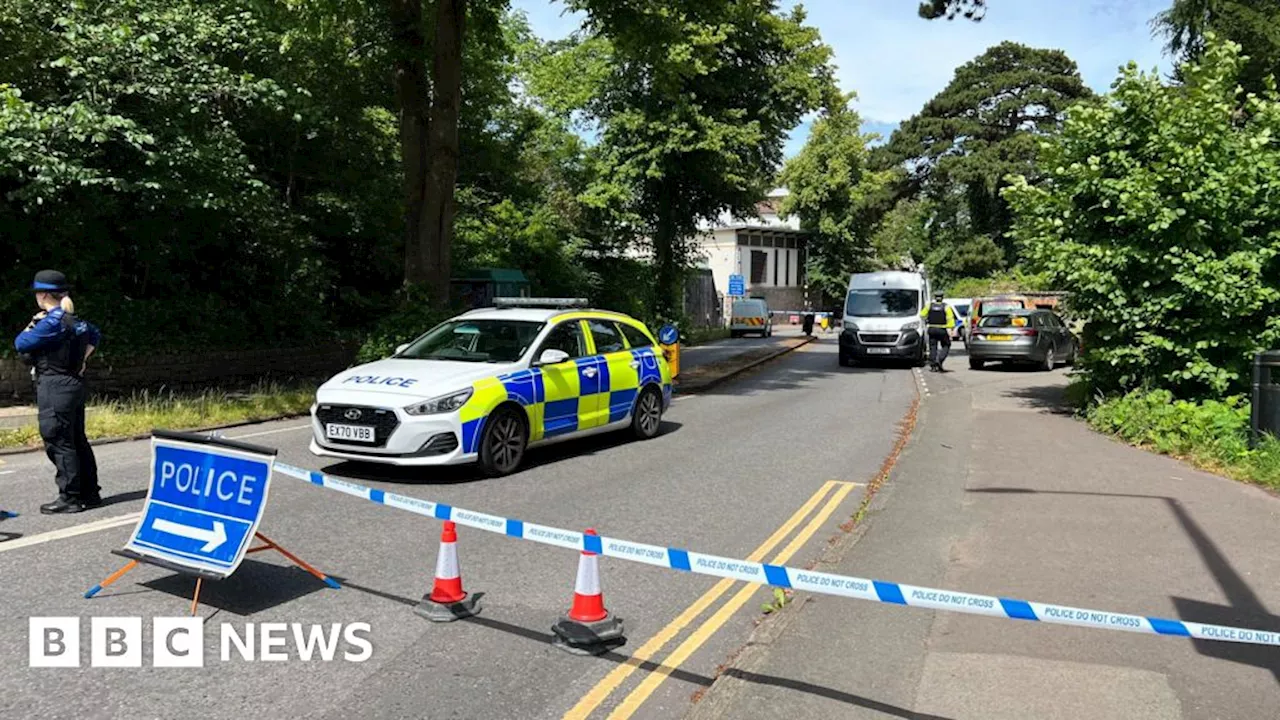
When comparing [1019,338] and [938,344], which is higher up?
[1019,338]

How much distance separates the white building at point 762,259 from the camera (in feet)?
198

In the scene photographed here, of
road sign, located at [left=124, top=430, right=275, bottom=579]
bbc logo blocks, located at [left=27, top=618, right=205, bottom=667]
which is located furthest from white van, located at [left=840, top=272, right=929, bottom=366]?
bbc logo blocks, located at [left=27, top=618, right=205, bottom=667]

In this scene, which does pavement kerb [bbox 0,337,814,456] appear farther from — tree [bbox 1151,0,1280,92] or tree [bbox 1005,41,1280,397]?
tree [bbox 1151,0,1280,92]

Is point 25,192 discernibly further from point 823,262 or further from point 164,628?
point 823,262

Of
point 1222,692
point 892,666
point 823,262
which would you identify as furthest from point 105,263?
point 823,262

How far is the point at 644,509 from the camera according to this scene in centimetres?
733

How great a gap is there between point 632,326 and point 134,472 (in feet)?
18.3

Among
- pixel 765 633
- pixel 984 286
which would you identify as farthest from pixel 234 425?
pixel 984 286

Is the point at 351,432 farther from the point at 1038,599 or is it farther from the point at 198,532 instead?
the point at 1038,599

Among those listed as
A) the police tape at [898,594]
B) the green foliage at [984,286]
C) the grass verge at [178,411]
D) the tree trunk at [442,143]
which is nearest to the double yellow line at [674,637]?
the police tape at [898,594]

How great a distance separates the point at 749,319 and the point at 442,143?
26.5 meters

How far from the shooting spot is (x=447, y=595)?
186 inches

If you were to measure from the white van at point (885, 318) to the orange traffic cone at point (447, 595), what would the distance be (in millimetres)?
19277

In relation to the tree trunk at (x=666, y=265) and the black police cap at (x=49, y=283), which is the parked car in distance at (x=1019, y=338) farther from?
the black police cap at (x=49, y=283)
